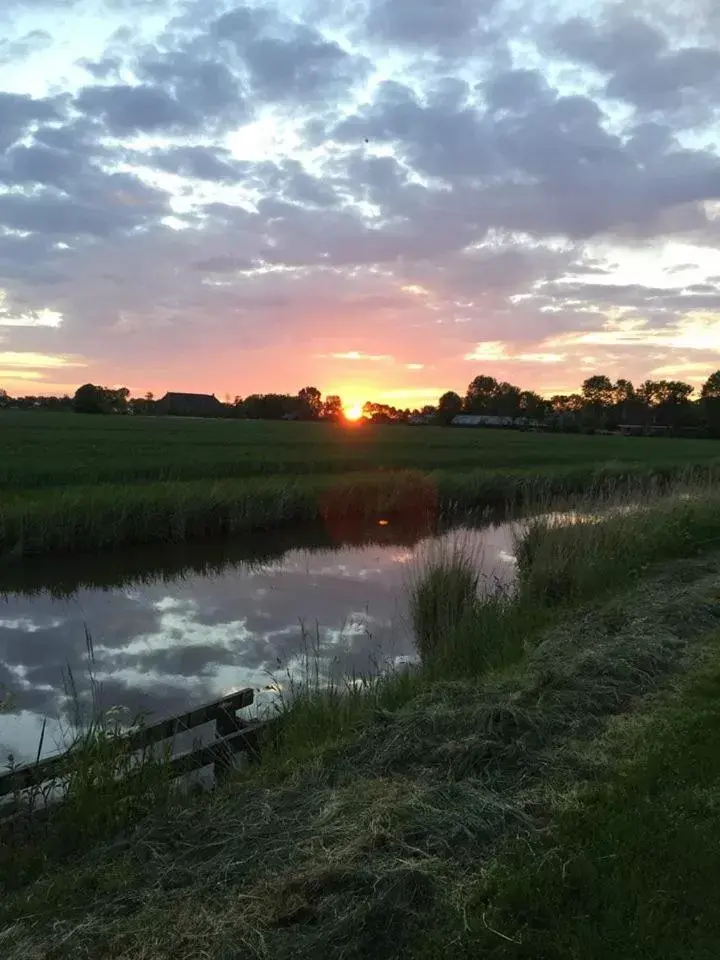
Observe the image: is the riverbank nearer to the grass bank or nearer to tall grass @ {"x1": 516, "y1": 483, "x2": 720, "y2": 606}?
tall grass @ {"x1": 516, "y1": 483, "x2": 720, "y2": 606}

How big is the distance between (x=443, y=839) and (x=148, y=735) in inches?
101

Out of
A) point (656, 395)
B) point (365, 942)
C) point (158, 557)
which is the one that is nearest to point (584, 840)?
point (365, 942)

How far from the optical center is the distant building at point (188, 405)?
113 meters

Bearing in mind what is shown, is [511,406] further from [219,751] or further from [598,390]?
[219,751]

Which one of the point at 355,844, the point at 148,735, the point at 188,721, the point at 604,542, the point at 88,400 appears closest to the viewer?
the point at 355,844

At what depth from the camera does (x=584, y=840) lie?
3.40 metres

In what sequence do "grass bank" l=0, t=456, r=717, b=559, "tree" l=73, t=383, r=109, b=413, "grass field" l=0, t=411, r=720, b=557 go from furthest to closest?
"tree" l=73, t=383, r=109, b=413 → "grass field" l=0, t=411, r=720, b=557 → "grass bank" l=0, t=456, r=717, b=559

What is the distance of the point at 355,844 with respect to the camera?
3.46 m

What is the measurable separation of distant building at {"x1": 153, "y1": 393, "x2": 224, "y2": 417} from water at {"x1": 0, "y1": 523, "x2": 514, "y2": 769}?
96545 mm

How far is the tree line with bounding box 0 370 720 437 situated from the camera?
97.9 m

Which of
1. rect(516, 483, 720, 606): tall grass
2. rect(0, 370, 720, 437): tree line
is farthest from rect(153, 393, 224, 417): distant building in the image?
rect(516, 483, 720, 606): tall grass

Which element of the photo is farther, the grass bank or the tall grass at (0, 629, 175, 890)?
the grass bank

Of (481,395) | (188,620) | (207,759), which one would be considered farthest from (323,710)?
(481,395)

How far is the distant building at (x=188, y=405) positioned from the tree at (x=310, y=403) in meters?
12.9
